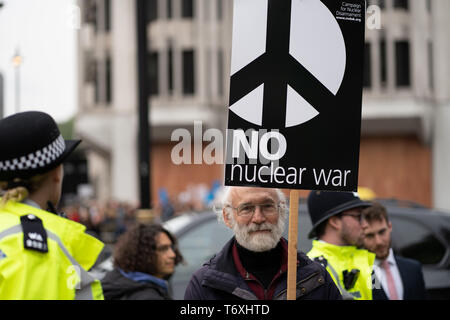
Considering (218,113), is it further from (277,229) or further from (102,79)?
(277,229)

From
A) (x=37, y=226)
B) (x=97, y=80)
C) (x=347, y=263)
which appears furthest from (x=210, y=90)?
(x=37, y=226)

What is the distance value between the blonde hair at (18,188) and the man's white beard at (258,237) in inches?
32.8

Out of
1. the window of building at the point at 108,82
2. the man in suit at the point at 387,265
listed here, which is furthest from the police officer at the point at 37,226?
the window of building at the point at 108,82

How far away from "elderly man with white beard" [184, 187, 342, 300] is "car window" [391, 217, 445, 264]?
4.03m

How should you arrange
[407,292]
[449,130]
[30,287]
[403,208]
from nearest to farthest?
[30,287], [407,292], [403,208], [449,130]

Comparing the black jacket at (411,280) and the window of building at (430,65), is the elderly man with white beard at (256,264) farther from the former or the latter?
the window of building at (430,65)

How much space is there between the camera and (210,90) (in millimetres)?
28781

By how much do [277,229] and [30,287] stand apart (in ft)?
3.51

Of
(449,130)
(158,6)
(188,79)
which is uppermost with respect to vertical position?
(158,6)

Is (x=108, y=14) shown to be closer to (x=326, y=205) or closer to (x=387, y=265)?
(x=387, y=265)

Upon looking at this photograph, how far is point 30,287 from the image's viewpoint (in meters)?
2.25

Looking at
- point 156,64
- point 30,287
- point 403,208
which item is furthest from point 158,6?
point 30,287

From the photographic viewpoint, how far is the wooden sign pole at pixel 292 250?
273cm

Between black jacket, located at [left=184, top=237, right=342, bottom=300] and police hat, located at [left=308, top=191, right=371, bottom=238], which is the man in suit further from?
black jacket, located at [left=184, top=237, right=342, bottom=300]
